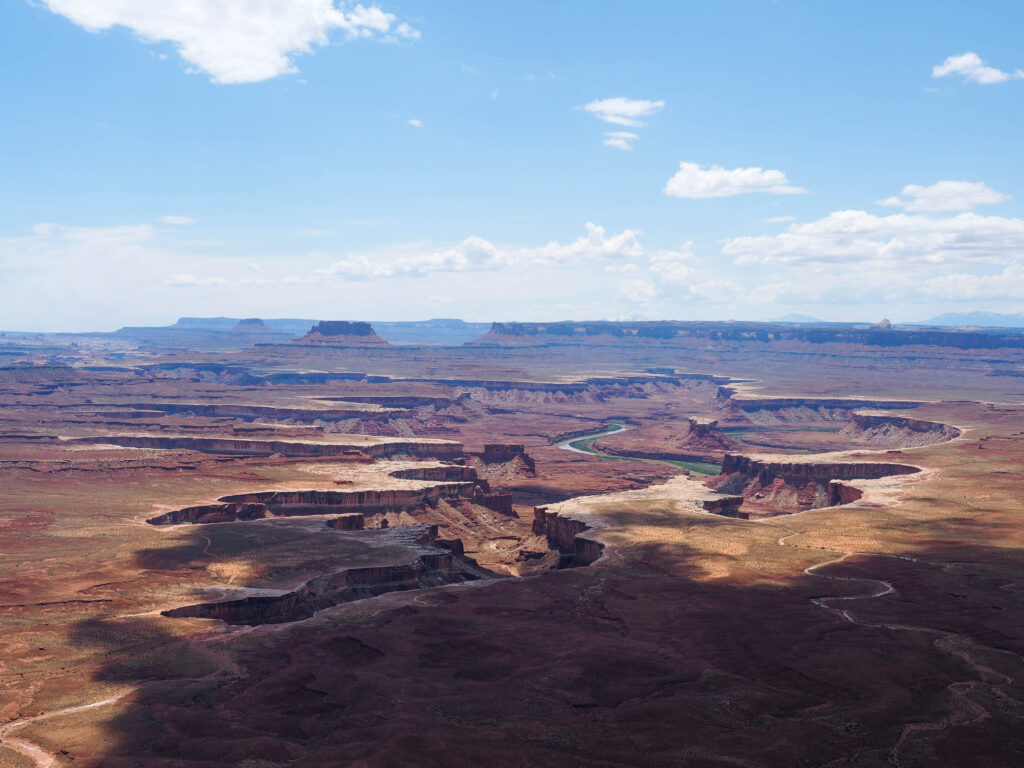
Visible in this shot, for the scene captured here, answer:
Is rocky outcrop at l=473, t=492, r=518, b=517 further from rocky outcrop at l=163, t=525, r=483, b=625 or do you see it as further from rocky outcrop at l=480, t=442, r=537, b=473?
rocky outcrop at l=480, t=442, r=537, b=473

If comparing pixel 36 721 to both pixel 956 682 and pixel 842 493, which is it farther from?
pixel 842 493

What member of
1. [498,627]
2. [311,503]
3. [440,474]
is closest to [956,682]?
[498,627]

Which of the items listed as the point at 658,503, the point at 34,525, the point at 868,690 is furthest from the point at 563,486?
the point at 868,690

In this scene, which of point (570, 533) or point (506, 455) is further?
point (506, 455)

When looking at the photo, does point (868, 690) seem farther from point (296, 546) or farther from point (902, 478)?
point (902, 478)

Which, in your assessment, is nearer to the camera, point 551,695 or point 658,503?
point 551,695

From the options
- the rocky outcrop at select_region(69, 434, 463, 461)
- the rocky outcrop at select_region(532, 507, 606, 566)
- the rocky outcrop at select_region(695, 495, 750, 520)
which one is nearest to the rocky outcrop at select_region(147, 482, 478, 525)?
the rocky outcrop at select_region(532, 507, 606, 566)

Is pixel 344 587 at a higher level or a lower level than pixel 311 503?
lower
